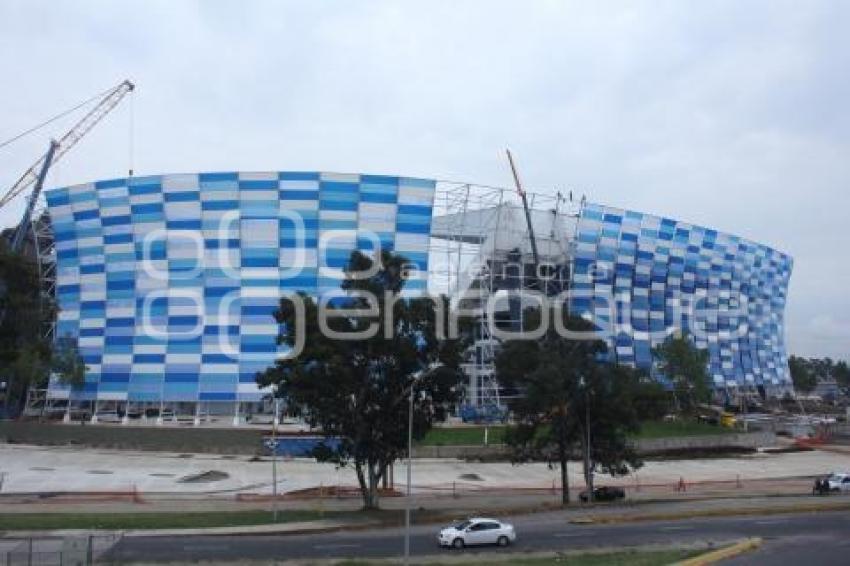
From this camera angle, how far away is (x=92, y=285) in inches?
3644

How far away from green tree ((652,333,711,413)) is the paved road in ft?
182

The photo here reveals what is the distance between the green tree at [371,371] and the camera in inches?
1689

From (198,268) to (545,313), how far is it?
49349 mm

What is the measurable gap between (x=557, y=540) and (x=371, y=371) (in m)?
13.9

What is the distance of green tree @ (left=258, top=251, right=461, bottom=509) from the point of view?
42906 mm

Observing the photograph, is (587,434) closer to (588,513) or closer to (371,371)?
(588,513)

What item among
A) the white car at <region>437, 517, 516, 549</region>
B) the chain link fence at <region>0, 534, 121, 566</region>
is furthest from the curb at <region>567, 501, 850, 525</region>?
the chain link fence at <region>0, 534, 121, 566</region>

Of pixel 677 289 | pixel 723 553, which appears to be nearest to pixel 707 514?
pixel 723 553

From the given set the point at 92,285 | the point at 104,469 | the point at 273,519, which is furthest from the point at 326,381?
the point at 92,285

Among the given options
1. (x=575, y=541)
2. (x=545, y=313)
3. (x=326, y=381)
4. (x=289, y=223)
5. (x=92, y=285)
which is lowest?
(x=575, y=541)

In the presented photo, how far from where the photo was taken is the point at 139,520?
37969 mm

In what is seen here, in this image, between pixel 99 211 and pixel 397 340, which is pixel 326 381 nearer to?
pixel 397 340

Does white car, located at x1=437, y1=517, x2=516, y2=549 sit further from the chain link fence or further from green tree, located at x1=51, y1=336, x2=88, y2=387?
green tree, located at x1=51, y1=336, x2=88, y2=387

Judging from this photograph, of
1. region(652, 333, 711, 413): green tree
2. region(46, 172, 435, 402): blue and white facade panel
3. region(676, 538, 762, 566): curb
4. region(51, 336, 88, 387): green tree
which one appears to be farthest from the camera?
region(652, 333, 711, 413): green tree
